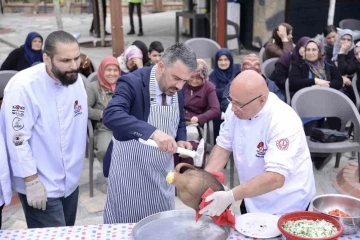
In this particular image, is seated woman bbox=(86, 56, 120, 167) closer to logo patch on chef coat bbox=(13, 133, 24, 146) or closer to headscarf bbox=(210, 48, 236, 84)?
headscarf bbox=(210, 48, 236, 84)

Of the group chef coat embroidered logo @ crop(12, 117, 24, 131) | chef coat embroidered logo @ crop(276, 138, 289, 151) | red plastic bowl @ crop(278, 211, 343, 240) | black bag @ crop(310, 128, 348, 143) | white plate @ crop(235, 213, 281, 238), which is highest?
chef coat embroidered logo @ crop(12, 117, 24, 131)

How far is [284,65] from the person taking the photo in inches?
224

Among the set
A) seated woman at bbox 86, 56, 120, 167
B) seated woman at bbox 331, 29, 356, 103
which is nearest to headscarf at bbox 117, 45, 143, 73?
seated woman at bbox 86, 56, 120, 167

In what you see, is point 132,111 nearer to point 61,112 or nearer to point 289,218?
point 61,112

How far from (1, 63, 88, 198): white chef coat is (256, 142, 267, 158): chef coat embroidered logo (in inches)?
40.4

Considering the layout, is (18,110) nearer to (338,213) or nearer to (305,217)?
(305,217)

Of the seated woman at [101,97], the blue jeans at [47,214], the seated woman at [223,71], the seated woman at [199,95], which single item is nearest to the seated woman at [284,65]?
the seated woman at [223,71]

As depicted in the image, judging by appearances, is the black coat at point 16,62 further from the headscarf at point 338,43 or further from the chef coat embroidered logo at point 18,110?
the headscarf at point 338,43

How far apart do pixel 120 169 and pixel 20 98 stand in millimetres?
673

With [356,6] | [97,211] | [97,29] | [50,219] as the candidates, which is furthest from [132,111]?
[97,29]

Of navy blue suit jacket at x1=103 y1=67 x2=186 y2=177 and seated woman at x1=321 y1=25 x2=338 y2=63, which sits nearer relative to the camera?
navy blue suit jacket at x1=103 y1=67 x2=186 y2=177

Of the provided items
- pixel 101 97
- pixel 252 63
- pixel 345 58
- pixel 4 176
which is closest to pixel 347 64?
pixel 345 58

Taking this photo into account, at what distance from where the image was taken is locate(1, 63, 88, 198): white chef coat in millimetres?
2484

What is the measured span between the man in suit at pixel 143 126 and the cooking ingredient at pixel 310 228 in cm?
71
